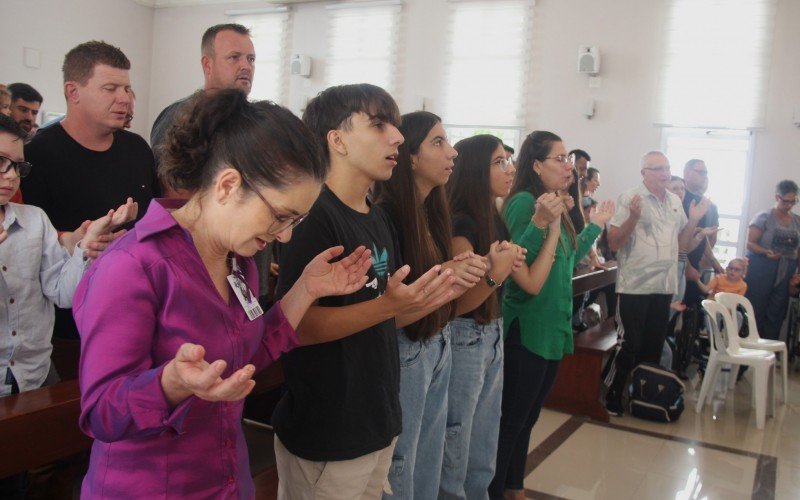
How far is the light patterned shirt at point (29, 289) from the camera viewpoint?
182cm

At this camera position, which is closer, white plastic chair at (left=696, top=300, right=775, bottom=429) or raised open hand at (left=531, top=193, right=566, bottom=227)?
raised open hand at (left=531, top=193, right=566, bottom=227)

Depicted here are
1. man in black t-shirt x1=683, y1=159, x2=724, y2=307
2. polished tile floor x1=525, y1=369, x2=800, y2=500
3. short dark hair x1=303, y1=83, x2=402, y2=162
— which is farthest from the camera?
man in black t-shirt x1=683, y1=159, x2=724, y2=307

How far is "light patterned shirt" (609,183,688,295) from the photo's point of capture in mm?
4648

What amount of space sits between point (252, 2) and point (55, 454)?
9.36 metres

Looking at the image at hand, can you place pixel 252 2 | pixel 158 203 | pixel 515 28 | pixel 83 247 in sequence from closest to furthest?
pixel 158 203 < pixel 83 247 < pixel 515 28 < pixel 252 2

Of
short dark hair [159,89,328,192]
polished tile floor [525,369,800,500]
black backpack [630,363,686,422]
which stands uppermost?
short dark hair [159,89,328,192]

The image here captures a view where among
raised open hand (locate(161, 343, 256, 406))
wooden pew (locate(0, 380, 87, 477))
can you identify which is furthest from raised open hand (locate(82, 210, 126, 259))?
raised open hand (locate(161, 343, 256, 406))

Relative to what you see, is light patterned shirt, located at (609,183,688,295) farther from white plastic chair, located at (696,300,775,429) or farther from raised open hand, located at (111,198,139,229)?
raised open hand, located at (111,198,139,229)

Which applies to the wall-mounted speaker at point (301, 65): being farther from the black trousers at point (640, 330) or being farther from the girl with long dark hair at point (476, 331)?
the girl with long dark hair at point (476, 331)

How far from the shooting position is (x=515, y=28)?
323 inches

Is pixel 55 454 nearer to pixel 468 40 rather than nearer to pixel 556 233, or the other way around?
pixel 556 233

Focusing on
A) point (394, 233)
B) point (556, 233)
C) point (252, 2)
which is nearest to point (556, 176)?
point (556, 233)

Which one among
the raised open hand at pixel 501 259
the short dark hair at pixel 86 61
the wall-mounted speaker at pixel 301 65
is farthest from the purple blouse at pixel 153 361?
the wall-mounted speaker at pixel 301 65

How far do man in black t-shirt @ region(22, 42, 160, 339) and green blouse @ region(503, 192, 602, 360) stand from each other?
1.40 metres
